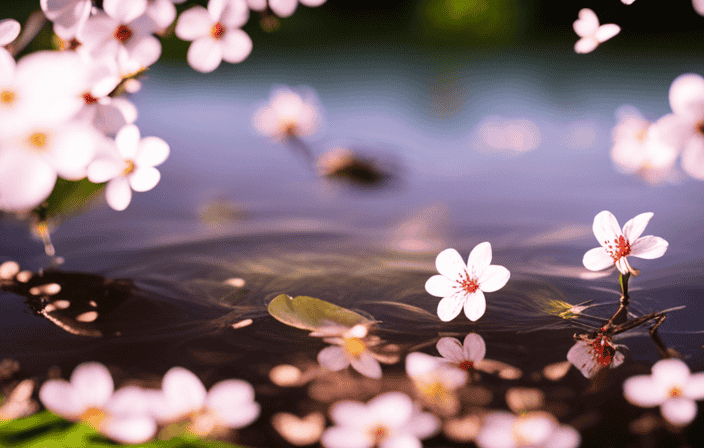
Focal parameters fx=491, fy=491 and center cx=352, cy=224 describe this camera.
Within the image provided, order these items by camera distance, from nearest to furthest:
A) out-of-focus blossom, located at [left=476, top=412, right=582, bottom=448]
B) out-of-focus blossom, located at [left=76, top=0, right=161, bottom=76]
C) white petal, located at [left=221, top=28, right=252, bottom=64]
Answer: out-of-focus blossom, located at [left=476, top=412, right=582, bottom=448]
out-of-focus blossom, located at [left=76, top=0, right=161, bottom=76]
white petal, located at [left=221, top=28, right=252, bottom=64]

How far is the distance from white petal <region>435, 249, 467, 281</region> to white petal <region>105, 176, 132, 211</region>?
42cm

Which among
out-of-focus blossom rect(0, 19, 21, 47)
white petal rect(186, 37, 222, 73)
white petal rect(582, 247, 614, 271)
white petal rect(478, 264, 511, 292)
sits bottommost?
white petal rect(478, 264, 511, 292)

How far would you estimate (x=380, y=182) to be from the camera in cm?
163

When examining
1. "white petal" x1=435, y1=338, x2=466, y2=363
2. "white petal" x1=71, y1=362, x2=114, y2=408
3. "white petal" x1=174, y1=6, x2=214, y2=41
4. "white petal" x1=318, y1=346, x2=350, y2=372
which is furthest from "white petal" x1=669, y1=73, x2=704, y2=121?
"white petal" x1=71, y1=362, x2=114, y2=408

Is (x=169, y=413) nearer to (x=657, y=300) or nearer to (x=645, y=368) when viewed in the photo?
(x=645, y=368)

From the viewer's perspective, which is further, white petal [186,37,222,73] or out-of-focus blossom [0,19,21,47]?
white petal [186,37,222,73]

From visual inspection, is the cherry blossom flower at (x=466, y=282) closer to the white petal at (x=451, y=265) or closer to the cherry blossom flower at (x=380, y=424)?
the white petal at (x=451, y=265)

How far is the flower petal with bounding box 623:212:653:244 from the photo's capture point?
2.00 feet

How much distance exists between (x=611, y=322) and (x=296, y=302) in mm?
440

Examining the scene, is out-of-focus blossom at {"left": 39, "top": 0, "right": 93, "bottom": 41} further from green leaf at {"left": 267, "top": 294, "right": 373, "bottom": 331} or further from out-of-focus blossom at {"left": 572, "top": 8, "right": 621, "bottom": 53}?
out-of-focus blossom at {"left": 572, "top": 8, "right": 621, "bottom": 53}

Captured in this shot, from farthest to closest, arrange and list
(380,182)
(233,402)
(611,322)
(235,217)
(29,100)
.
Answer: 1. (380,182)
2. (235,217)
3. (611,322)
4. (233,402)
5. (29,100)

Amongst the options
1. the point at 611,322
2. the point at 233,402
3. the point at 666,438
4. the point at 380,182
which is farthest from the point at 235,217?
the point at 666,438

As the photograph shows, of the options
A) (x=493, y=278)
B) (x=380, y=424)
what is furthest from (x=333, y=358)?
(x=493, y=278)

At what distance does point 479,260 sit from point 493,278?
0.03 meters
